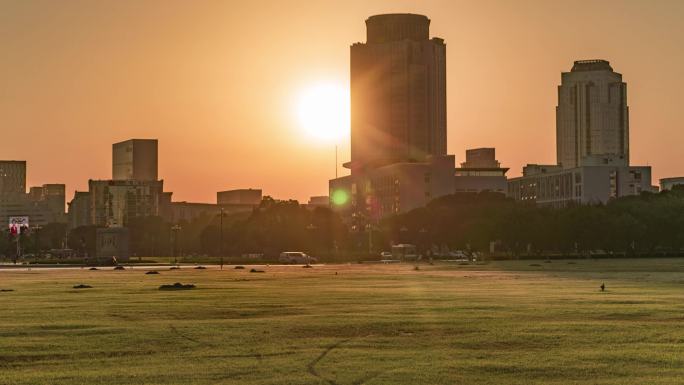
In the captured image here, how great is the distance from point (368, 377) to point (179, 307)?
2402 cm

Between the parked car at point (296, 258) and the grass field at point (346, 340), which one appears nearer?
the grass field at point (346, 340)

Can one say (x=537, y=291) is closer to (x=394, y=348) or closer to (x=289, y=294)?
(x=289, y=294)

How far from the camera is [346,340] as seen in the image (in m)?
32.5

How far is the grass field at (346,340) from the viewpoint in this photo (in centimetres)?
2550

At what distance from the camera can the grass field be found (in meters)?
25.5

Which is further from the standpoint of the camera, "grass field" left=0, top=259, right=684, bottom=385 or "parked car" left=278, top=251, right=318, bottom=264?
"parked car" left=278, top=251, right=318, bottom=264

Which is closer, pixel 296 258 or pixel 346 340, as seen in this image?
pixel 346 340

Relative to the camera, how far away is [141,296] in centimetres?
5769

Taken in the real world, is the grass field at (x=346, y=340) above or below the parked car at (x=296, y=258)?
below

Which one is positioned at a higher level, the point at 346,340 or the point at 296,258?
the point at 296,258

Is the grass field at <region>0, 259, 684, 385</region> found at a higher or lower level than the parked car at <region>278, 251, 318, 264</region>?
lower

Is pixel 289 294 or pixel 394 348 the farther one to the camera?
pixel 289 294

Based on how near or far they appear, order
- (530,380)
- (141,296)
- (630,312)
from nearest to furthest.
A: (530,380), (630,312), (141,296)

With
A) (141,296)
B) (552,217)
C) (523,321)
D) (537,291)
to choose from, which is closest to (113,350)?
(523,321)
